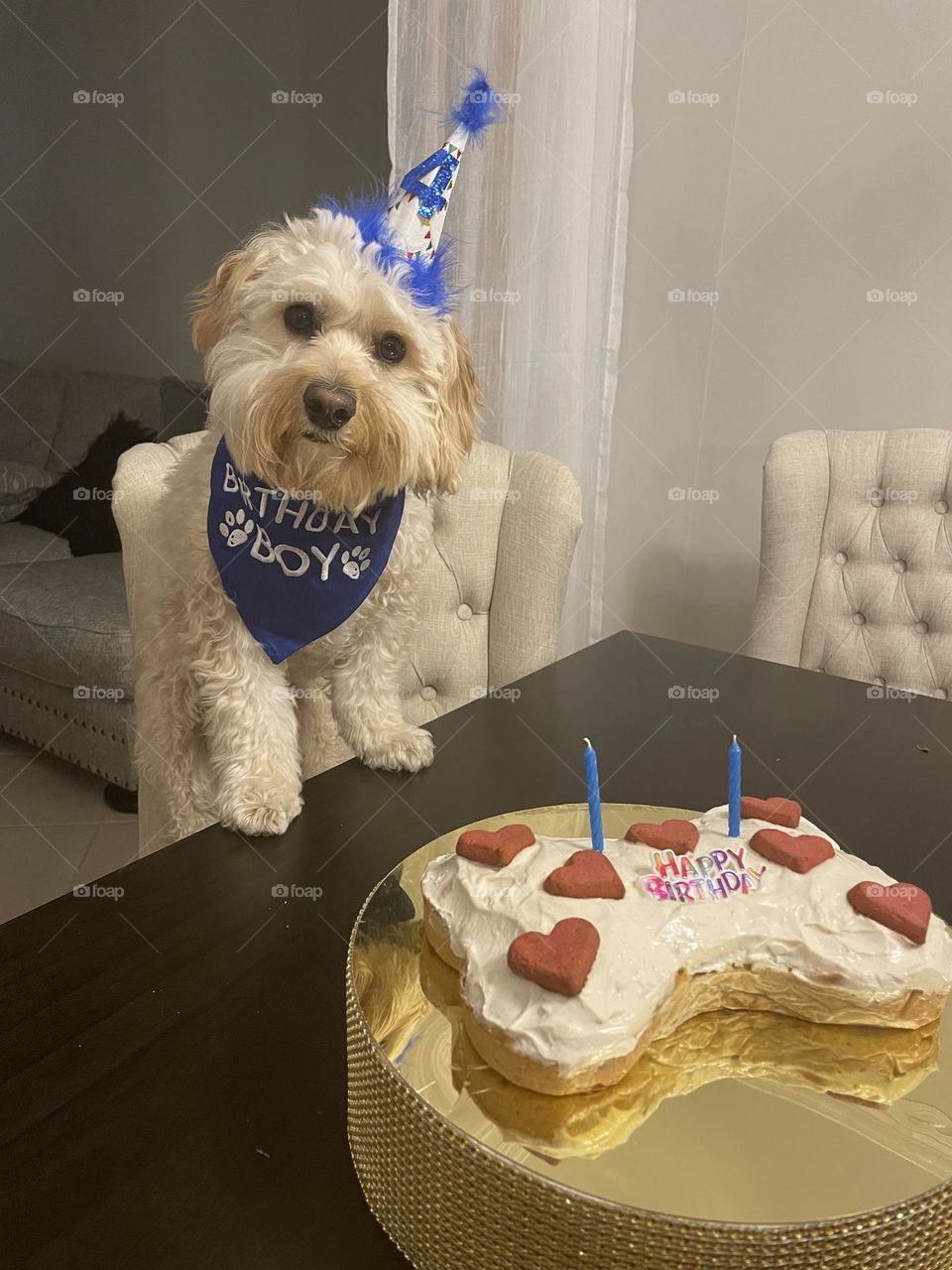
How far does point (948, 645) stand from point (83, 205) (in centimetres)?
216

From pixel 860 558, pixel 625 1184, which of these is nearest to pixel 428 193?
pixel 625 1184

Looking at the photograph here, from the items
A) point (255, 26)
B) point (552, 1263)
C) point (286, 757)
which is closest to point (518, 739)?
point (286, 757)

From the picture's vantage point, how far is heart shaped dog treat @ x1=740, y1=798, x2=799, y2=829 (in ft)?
2.17

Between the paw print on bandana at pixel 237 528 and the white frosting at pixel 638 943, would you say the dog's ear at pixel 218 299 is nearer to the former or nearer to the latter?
the paw print on bandana at pixel 237 528

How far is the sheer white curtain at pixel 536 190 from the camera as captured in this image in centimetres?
182

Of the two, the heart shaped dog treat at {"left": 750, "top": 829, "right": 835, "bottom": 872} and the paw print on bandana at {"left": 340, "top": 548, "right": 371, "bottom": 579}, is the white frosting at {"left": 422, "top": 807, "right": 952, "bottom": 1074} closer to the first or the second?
the heart shaped dog treat at {"left": 750, "top": 829, "right": 835, "bottom": 872}

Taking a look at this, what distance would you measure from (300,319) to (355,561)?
269mm

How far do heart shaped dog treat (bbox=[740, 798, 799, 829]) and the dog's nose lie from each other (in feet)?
1.77

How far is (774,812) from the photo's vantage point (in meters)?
0.66

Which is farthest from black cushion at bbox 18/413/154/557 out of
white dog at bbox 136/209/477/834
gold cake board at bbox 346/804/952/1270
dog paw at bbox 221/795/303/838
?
gold cake board at bbox 346/804/952/1270

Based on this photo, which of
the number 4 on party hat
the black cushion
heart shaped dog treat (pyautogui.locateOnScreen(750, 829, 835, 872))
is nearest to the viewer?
heart shaped dog treat (pyautogui.locateOnScreen(750, 829, 835, 872))

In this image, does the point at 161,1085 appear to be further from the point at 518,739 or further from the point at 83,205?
the point at 83,205

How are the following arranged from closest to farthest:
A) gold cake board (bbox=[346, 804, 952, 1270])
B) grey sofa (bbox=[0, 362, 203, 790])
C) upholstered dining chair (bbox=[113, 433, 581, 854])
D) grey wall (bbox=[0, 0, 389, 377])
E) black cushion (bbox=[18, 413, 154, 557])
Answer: gold cake board (bbox=[346, 804, 952, 1270])
upholstered dining chair (bbox=[113, 433, 581, 854])
grey wall (bbox=[0, 0, 389, 377])
grey sofa (bbox=[0, 362, 203, 790])
black cushion (bbox=[18, 413, 154, 557])

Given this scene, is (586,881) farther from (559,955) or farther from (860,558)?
(860,558)
